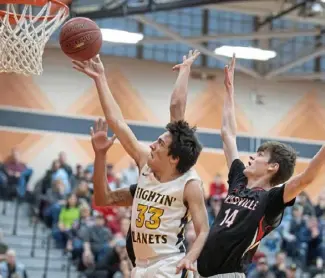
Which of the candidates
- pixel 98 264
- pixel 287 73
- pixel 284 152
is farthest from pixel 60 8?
pixel 287 73

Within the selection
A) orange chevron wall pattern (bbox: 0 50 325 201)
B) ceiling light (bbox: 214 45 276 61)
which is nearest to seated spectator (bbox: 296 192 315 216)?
orange chevron wall pattern (bbox: 0 50 325 201)

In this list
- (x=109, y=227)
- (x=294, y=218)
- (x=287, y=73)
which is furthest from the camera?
(x=287, y=73)

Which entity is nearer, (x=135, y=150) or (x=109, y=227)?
(x=135, y=150)

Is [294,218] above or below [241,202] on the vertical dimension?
below

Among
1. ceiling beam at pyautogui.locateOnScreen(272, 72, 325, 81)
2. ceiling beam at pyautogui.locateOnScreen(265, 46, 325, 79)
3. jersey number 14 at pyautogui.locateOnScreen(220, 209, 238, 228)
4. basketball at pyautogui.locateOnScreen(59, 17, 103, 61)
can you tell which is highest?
basketball at pyautogui.locateOnScreen(59, 17, 103, 61)

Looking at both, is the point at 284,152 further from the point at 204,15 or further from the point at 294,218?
the point at 204,15

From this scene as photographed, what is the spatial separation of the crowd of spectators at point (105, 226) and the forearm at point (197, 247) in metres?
7.77

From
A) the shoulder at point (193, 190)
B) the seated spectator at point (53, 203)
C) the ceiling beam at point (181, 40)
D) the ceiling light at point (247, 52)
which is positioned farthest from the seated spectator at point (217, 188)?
the shoulder at point (193, 190)

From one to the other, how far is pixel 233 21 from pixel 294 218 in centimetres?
545

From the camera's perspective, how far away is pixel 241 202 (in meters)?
5.22

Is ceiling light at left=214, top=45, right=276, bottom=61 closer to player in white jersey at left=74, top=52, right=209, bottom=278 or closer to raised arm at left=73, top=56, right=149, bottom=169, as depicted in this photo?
raised arm at left=73, top=56, right=149, bottom=169

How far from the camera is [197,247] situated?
4.86 meters

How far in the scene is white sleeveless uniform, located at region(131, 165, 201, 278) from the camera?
5.00 m

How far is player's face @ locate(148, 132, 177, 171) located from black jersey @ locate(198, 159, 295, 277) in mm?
550
